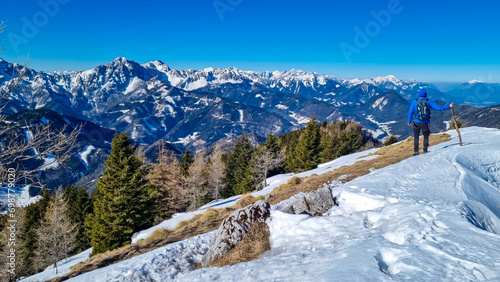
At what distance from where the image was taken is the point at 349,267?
439 cm

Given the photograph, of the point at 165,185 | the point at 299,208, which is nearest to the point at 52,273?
the point at 165,185

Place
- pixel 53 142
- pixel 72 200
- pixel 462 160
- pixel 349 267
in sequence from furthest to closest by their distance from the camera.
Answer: pixel 72 200 → pixel 462 160 → pixel 53 142 → pixel 349 267

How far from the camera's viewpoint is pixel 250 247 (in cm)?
722

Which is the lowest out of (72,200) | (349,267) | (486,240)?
(486,240)

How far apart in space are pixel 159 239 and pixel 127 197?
9701 mm

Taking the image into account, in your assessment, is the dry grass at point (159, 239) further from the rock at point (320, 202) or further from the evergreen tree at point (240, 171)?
the evergreen tree at point (240, 171)

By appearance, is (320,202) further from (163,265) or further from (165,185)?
(165,185)

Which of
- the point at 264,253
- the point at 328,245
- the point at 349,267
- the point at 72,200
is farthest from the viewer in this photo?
the point at 72,200

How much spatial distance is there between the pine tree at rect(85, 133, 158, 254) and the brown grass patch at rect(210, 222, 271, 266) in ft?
63.0

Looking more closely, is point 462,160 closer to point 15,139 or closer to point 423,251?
point 423,251

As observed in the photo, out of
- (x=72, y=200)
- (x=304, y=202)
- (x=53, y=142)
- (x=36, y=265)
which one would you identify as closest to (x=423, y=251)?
(x=304, y=202)

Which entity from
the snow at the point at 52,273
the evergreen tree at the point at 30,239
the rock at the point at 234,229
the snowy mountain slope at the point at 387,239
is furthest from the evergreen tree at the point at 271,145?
the rock at the point at 234,229

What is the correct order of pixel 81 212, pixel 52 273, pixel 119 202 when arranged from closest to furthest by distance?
pixel 52 273 → pixel 119 202 → pixel 81 212

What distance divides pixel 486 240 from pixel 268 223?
5.14 meters
